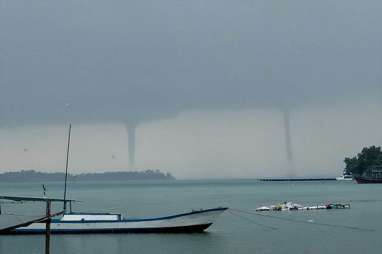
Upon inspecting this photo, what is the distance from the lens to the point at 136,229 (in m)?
66.7

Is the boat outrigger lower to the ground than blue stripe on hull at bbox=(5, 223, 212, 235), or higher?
higher

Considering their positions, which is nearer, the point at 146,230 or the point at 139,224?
the point at 139,224

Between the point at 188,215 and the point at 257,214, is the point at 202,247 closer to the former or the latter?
the point at 188,215

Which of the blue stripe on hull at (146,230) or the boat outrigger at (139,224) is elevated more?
the boat outrigger at (139,224)

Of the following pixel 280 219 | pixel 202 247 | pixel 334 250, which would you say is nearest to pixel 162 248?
pixel 202 247

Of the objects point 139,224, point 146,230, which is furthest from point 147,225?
point 139,224

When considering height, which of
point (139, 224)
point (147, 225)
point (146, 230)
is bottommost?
point (146, 230)

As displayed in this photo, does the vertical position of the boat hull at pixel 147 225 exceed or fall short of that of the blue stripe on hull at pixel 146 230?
it exceeds it

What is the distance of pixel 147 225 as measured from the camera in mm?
66875

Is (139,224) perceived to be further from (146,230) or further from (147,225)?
(146,230)

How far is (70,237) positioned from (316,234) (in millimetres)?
25336

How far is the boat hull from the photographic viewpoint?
66.7m

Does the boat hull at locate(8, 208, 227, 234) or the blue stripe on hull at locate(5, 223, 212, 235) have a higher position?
the boat hull at locate(8, 208, 227, 234)

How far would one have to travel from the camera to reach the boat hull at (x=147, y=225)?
6669cm
